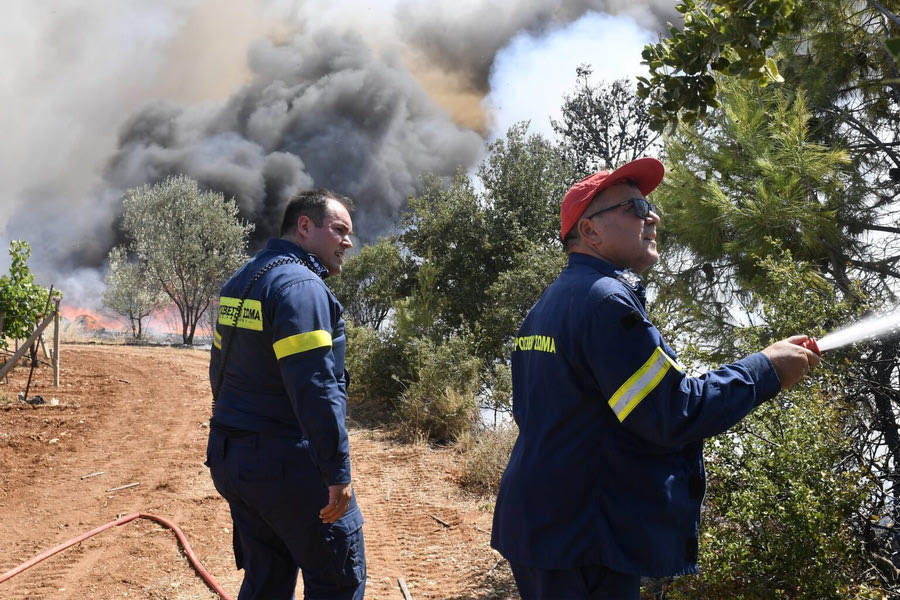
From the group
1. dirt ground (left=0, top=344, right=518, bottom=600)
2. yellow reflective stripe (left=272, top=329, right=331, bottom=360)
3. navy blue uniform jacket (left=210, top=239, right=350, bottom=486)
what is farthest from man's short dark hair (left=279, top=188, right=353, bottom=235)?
dirt ground (left=0, top=344, right=518, bottom=600)

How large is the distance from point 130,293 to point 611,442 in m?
40.7

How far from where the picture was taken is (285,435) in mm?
2729

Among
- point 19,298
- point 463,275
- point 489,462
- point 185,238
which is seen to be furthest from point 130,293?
point 489,462

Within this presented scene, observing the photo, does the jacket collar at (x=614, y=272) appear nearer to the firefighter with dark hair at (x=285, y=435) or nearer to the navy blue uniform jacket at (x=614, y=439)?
the navy blue uniform jacket at (x=614, y=439)

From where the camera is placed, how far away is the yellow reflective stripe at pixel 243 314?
2.80 meters

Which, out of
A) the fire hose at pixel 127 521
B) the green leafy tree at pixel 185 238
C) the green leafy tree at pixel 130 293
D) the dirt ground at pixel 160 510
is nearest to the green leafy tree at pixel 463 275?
the dirt ground at pixel 160 510

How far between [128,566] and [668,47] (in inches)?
183

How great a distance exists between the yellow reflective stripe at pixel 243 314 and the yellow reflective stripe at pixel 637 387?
158cm

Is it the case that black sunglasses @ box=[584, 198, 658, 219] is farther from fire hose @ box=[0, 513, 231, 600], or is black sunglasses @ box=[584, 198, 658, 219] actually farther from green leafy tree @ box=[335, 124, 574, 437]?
green leafy tree @ box=[335, 124, 574, 437]

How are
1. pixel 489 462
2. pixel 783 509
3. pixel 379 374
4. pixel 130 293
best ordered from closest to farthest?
pixel 783 509
pixel 489 462
pixel 379 374
pixel 130 293

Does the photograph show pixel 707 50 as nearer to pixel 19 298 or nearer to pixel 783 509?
pixel 783 509

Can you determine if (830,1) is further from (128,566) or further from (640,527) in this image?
(128,566)

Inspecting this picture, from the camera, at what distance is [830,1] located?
6109 mm

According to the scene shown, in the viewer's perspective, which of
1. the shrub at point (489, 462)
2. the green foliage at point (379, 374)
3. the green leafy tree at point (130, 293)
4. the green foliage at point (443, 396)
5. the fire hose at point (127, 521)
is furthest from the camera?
the green leafy tree at point (130, 293)
